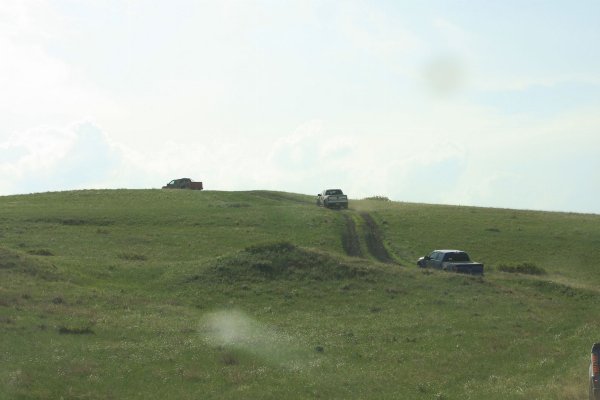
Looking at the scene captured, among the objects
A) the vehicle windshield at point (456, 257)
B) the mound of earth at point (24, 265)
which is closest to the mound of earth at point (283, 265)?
the vehicle windshield at point (456, 257)

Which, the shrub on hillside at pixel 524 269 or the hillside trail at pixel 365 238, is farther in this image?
the hillside trail at pixel 365 238

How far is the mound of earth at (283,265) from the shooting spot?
44.8 meters

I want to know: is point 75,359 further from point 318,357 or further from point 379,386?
point 379,386

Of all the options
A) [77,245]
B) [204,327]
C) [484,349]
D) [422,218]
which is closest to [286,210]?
[422,218]

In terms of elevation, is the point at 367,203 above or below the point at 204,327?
above

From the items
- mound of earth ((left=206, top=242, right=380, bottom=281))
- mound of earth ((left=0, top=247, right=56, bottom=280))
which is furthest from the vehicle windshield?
mound of earth ((left=0, top=247, right=56, bottom=280))

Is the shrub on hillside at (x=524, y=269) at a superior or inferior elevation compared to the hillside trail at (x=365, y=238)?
inferior

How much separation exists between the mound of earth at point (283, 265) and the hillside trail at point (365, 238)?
10751mm

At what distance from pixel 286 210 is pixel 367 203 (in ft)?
60.8

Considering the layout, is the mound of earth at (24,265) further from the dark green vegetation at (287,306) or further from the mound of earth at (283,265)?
the mound of earth at (283,265)

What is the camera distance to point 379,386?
21.6 meters

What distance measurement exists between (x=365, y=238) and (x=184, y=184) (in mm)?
47846

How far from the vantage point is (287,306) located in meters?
39.0

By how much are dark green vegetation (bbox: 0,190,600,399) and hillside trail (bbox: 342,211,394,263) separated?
318mm
